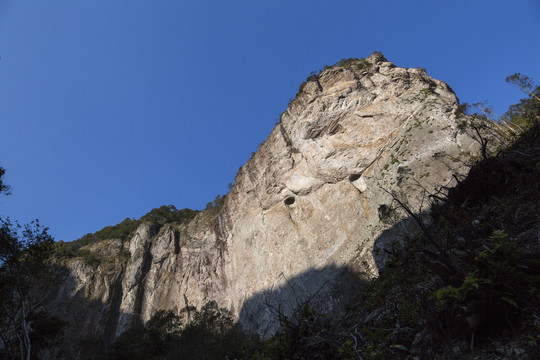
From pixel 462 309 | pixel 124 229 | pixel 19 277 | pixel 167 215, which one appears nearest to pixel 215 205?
pixel 167 215

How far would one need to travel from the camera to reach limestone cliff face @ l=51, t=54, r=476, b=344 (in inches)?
705

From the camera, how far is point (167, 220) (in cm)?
4725

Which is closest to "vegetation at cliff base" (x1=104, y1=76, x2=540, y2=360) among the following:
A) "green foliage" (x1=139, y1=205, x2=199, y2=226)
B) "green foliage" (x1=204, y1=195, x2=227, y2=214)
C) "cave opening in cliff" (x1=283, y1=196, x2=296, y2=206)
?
"cave opening in cliff" (x1=283, y1=196, x2=296, y2=206)

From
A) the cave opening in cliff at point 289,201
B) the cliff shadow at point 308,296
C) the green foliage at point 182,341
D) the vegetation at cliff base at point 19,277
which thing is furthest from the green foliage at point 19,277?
the cave opening in cliff at point 289,201

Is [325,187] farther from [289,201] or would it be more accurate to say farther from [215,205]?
[215,205]

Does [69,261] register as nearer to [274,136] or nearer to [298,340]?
[274,136]

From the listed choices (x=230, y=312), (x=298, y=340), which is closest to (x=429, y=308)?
A: (x=298, y=340)

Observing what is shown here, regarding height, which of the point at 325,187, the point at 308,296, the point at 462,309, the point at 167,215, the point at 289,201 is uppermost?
Result: the point at 167,215

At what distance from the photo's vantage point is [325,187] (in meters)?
22.8

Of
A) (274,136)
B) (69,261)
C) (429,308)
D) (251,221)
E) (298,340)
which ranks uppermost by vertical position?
(69,261)

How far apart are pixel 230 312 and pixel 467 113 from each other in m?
26.5

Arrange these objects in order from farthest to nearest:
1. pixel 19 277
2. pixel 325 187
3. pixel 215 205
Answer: pixel 215 205
pixel 325 187
pixel 19 277

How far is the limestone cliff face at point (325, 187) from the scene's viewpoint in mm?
17906

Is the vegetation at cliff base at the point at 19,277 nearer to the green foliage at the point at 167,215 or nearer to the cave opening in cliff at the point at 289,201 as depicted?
the cave opening in cliff at the point at 289,201
